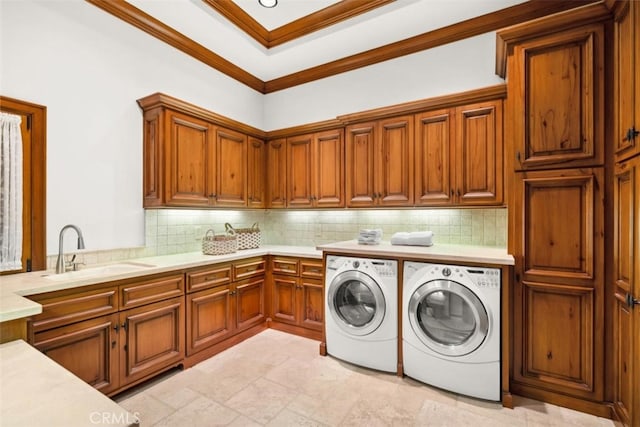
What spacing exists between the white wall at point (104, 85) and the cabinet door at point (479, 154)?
469 millimetres

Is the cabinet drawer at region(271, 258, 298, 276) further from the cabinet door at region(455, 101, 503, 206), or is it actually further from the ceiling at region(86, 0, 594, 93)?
the ceiling at region(86, 0, 594, 93)

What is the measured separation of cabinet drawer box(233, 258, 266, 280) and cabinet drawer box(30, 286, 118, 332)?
3.78 feet

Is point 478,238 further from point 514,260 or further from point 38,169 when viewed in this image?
point 38,169

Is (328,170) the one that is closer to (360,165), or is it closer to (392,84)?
(360,165)

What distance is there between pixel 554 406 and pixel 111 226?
3717 millimetres

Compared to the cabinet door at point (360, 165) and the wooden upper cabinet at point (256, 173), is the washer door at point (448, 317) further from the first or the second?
the wooden upper cabinet at point (256, 173)

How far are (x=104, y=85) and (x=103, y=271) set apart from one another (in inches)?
62.2

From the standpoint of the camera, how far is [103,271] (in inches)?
98.5

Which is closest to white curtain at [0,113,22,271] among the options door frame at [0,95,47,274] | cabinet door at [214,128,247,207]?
door frame at [0,95,47,274]

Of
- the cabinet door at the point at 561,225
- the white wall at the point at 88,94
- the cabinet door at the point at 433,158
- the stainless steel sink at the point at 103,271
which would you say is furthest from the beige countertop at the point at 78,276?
the cabinet door at the point at 561,225

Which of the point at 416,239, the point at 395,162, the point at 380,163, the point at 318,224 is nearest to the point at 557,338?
the point at 416,239

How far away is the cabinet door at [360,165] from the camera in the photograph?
3258 millimetres

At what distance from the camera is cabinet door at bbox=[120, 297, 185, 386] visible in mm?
2234

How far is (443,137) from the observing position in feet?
9.46
